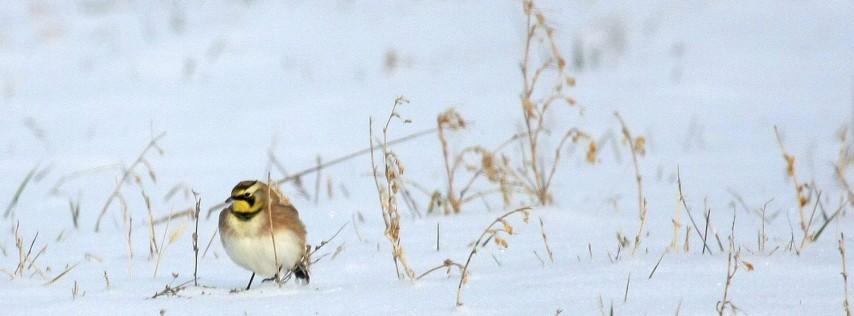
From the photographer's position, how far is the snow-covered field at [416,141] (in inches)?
169

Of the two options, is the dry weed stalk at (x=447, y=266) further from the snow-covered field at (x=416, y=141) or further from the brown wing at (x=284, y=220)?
the brown wing at (x=284, y=220)

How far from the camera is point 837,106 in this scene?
393 inches

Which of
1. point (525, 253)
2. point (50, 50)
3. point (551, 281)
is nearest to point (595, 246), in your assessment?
point (525, 253)

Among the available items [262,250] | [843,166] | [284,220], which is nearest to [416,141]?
[843,166]

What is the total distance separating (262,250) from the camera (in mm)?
4375

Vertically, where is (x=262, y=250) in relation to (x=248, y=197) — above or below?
below

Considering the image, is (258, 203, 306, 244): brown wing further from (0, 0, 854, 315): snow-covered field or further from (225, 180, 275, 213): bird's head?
(0, 0, 854, 315): snow-covered field

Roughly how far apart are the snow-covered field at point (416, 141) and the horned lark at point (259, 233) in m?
0.09

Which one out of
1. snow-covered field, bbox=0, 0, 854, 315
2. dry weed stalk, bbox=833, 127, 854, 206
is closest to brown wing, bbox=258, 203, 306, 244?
snow-covered field, bbox=0, 0, 854, 315

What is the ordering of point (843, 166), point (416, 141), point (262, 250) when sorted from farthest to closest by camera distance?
point (416, 141)
point (843, 166)
point (262, 250)

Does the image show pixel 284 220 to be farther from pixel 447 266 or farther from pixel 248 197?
pixel 447 266

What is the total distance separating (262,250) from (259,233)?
5 cm

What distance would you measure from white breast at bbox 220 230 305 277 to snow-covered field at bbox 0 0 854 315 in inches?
3.4

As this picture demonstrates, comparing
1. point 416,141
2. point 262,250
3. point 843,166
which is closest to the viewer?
point 262,250
